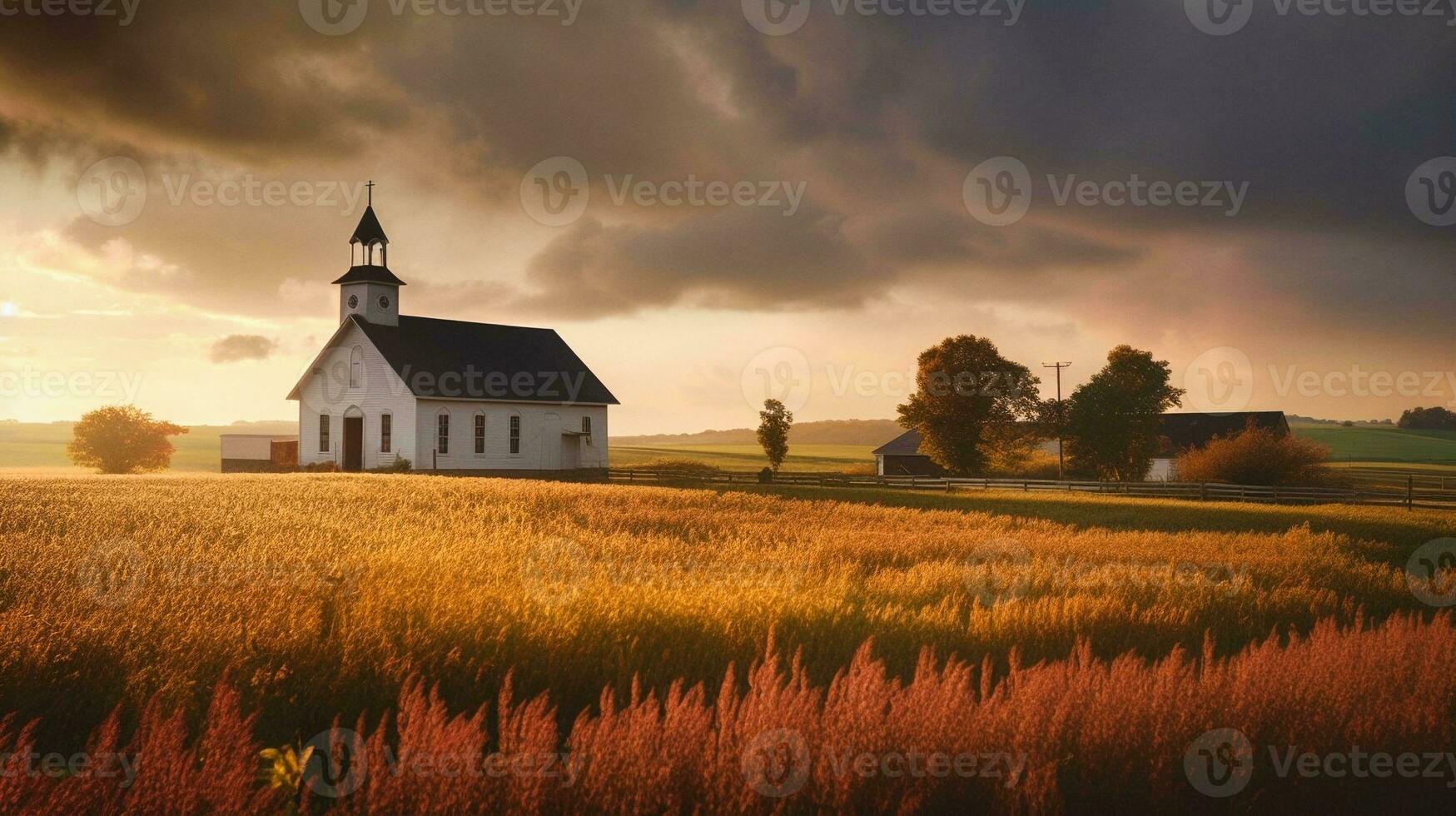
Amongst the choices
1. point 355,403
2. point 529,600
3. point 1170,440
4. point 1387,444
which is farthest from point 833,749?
point 1387,444

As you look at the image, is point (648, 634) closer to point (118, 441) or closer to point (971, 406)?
point (971, 406)

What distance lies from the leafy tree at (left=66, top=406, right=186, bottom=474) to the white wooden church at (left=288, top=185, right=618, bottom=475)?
22.9 meters

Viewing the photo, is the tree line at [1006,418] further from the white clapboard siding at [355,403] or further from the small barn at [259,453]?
the small barn at [259,453]

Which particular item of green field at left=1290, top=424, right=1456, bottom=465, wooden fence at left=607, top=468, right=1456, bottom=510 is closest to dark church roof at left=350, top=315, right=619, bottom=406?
wooden fence at left=607, top=468, right=1456, bottom=510

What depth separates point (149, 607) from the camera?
7.50m

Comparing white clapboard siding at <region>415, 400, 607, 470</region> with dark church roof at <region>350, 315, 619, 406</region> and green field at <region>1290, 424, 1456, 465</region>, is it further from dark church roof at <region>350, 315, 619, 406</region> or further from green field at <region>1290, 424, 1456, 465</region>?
green field at <region>1290, 424, 1456, 465</region>

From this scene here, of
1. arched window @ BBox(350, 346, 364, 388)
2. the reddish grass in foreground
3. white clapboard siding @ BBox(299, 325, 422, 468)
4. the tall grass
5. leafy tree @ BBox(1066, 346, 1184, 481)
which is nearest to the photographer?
the reddish grass in foreground

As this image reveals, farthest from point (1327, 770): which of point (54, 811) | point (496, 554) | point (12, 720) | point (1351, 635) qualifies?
point (496, 554)

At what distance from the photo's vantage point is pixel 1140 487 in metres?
43.6

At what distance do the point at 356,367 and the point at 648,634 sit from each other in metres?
42.3

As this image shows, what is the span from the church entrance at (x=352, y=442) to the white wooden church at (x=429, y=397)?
4 centimetres

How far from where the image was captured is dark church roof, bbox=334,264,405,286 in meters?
47.2

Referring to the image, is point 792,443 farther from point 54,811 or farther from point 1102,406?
point 54,811

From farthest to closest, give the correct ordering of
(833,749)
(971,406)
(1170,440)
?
(1170,440)
(971,406)
(833,749)
